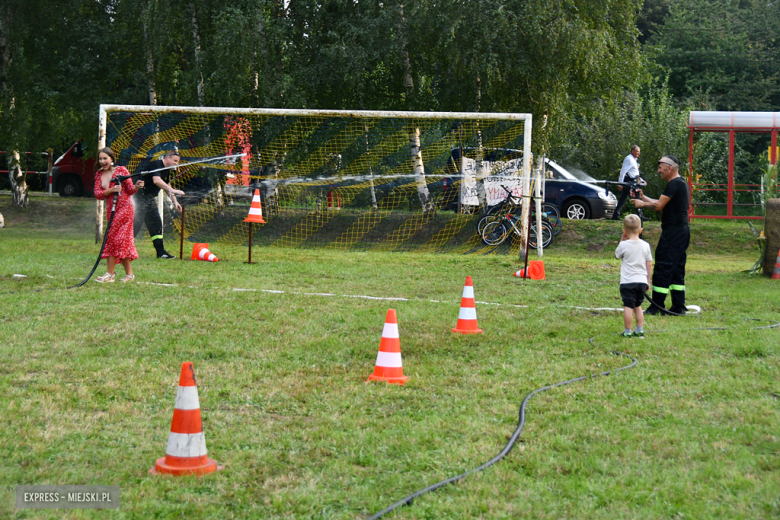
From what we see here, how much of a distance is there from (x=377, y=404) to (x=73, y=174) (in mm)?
23713

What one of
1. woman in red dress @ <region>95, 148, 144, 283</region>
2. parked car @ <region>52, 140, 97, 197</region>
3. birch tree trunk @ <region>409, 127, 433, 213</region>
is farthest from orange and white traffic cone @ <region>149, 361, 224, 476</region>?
parked car @ <region>52, 140, 97, 197</region>

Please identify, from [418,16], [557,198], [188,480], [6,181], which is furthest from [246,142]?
[6,181]

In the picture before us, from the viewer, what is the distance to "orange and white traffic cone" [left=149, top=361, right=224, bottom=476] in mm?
3498

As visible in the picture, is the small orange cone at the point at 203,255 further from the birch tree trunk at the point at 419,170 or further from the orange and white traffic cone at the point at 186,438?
the orange and white traffic cone at the point at 186,438

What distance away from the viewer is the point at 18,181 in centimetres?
2236

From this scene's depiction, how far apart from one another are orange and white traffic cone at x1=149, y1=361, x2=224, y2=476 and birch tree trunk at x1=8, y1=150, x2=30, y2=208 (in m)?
20.9

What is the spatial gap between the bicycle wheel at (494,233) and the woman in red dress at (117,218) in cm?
833

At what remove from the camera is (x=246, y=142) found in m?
17.2

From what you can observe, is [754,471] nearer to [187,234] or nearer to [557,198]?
[187,234]

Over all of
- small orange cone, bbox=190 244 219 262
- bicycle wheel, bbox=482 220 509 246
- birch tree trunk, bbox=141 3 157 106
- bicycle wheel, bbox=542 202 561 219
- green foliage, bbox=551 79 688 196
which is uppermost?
birch tree trunk, bbox=141 3 157 106

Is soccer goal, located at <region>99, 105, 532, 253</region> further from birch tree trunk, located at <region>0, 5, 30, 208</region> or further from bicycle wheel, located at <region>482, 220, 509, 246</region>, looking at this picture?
birch tree trunk, located at <region>0, 5, 30, 208</region>

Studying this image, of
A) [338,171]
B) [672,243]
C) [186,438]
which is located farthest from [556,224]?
[186,438]

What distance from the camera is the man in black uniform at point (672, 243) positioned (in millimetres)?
8445

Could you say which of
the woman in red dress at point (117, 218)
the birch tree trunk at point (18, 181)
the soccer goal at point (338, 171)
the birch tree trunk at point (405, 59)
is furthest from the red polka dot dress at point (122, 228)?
the birch tree trunk at point (18, 181)
